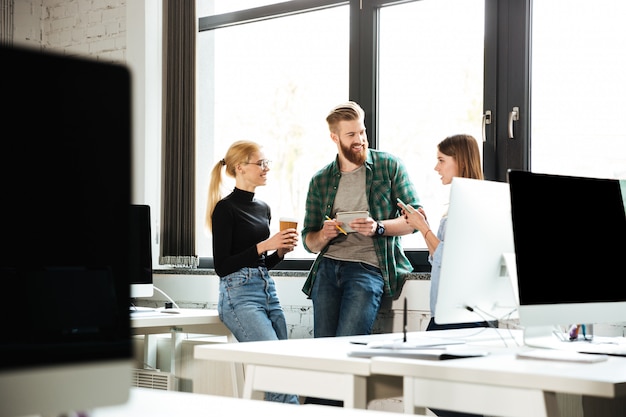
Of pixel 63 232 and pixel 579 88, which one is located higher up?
pixel 579 88

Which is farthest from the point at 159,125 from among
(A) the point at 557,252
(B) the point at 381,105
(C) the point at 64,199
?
(C) the point at 64,199

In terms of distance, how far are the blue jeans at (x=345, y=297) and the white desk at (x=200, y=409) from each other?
248 centimetres

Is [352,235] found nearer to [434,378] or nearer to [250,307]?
[250,307]

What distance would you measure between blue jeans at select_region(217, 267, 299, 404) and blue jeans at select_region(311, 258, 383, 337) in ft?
0.66

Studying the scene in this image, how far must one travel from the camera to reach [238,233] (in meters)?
3.82

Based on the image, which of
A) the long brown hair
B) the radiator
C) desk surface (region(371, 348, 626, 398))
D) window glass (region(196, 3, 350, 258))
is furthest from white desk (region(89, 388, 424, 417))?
window glass (region(196, 3, 350, 258))

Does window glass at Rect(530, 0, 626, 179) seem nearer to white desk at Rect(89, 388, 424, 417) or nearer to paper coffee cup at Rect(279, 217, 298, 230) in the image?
paper coffee cup at Rect(279, 217, 298, 230)

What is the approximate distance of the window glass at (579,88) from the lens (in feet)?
11.5

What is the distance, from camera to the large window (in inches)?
141

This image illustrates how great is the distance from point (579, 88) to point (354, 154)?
104 centimetres

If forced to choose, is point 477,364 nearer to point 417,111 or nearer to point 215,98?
point 417,111

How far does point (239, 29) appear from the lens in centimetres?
492

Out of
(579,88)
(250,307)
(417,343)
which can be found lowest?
(250,307)

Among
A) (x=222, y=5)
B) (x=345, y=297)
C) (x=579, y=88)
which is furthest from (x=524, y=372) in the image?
(x=222, y=5)
